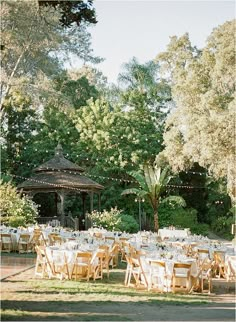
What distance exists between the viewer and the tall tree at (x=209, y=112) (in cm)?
2461

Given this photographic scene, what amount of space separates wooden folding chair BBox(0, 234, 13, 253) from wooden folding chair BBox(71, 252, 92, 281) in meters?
6.52

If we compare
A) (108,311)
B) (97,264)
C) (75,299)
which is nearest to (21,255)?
(97,264)

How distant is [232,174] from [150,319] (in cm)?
1825

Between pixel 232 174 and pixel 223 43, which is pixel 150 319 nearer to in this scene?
pixel 232 174

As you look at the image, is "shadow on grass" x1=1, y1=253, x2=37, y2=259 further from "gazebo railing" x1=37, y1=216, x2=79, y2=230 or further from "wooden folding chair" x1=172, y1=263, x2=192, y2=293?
"gazebo railing" x1=37, y1=216, x2=79, y2=230

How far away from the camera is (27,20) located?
27.8 metres

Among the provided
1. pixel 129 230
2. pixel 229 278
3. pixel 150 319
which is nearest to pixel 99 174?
pixel 129 230

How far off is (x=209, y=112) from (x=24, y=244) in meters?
13.7

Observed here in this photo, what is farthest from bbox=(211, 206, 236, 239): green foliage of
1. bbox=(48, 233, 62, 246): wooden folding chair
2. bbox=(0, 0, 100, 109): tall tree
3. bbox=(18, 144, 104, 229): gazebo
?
bbox=(48, 233, 62, 246): wooden folding chair

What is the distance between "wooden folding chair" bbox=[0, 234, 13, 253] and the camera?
18062 mm

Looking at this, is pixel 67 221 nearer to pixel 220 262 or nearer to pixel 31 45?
pixel 31 45

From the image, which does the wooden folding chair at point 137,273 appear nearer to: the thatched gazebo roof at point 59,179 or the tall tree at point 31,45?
the thatched gazebo roof at point 59,179

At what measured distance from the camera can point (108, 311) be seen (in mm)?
8461

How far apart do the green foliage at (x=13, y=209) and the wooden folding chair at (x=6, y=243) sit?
9.66 feet
